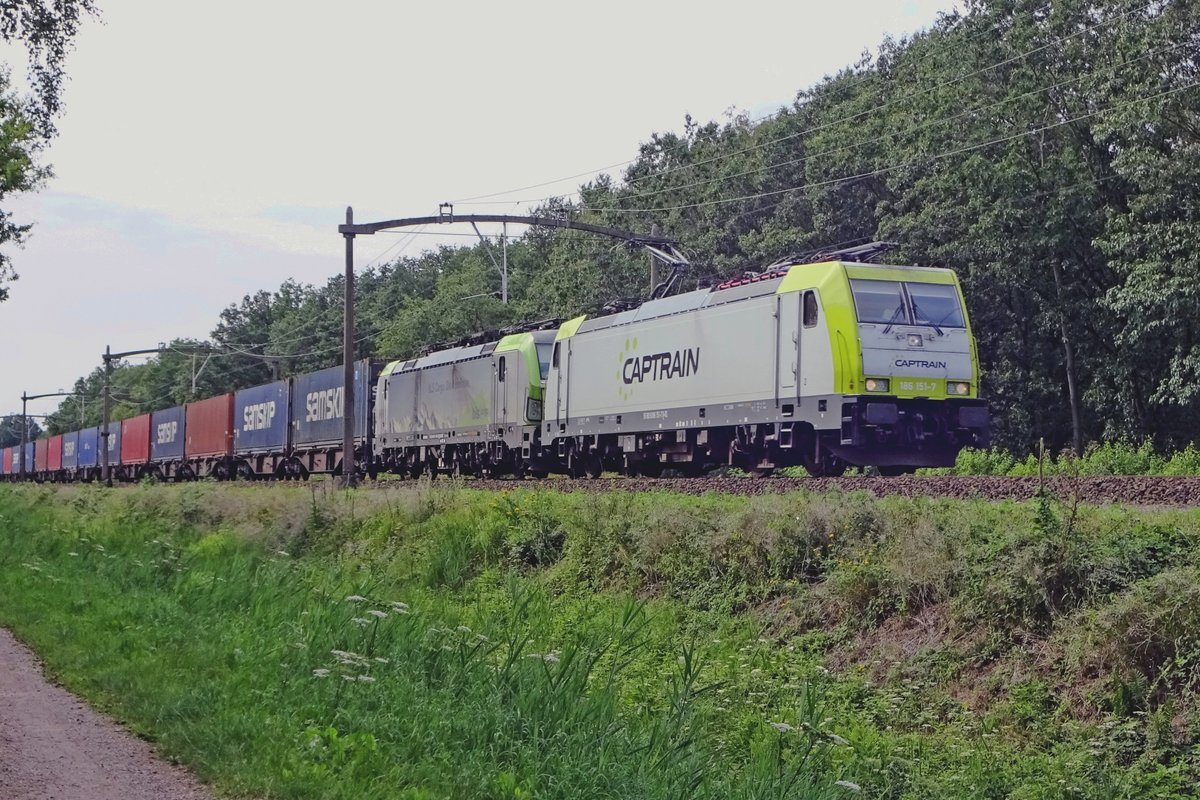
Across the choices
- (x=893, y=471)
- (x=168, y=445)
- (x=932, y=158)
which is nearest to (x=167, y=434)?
(x=168, y=445)

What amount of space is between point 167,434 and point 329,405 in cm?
2041

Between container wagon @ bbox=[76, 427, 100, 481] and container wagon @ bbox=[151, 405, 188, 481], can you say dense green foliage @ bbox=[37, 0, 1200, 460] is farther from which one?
container wagon @ bbox=[76, 427, 100, 481]

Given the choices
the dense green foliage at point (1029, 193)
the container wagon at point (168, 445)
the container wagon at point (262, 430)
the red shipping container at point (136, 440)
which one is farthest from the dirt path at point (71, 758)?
the red shipping container at point (136, 440)

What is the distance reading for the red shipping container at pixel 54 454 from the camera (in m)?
73.8

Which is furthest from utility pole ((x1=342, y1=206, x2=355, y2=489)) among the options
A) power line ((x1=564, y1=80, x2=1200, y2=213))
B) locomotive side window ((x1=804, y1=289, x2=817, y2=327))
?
power line ((x1=564, y1=80, x2=1200, y2=213))

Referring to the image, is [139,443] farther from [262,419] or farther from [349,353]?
[349,353]

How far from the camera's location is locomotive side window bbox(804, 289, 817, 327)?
64.2 ft

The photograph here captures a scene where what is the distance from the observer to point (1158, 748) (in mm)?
8500

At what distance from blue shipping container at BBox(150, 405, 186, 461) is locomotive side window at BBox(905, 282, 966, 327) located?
4059cm

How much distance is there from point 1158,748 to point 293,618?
706cm

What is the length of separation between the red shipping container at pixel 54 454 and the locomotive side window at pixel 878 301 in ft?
209

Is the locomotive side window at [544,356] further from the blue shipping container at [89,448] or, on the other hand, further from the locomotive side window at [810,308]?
the blue shipping container at [89,448]

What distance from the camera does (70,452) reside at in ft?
231

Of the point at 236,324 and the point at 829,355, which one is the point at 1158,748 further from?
the point at 236,324
